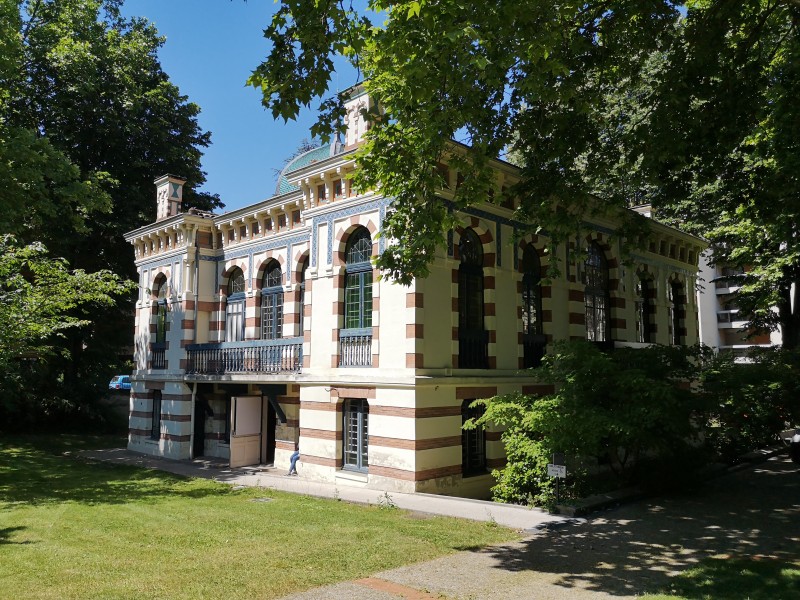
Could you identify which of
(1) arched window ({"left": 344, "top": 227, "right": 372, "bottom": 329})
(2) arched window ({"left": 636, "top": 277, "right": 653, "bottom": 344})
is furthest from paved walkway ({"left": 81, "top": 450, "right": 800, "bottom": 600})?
(2) arched window ({"left": 636, "top": 277, "right": 653, "bottom": 344})

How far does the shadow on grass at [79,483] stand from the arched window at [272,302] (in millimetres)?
4810

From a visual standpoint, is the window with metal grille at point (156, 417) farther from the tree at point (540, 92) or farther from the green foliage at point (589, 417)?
the green foliage at point (589, 417)

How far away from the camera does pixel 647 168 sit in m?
12.6

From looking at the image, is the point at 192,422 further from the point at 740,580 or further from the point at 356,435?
the point at 740,580

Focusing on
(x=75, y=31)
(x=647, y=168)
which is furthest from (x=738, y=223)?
(x=75, y=31)

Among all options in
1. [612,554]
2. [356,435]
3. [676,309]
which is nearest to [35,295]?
[356,435]

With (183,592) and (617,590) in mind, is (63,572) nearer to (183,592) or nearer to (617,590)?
(183,592)

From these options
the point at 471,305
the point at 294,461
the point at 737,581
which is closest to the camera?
the point at 737,581

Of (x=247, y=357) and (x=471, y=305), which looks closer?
(x=471, y=305)

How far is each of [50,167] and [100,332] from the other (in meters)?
12.7

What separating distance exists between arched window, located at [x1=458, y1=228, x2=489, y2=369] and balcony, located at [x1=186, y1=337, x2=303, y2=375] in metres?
4.32

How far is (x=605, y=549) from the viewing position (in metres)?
8.92

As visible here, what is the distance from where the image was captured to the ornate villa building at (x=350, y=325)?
1358 cm

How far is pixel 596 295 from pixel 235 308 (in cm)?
1157
